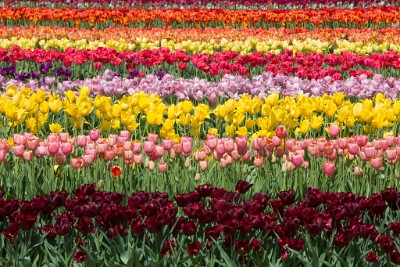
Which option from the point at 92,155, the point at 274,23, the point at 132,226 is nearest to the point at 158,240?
the point at 132,226

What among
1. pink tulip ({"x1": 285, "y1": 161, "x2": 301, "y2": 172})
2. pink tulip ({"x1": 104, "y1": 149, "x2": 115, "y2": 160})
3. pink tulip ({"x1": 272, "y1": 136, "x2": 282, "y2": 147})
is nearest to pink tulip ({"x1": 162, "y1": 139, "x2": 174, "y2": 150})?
pink tulip ({"x1": 104, "y1": 149, "x2": 115, "y2": 160})

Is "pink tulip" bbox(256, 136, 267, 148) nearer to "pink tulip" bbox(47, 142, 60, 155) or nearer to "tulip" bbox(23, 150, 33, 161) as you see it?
"pink tulip" bbox(47, 142, 60, 155)

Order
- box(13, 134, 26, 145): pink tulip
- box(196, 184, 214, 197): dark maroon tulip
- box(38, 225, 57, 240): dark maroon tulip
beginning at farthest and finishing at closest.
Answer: box(13, 134, 26, 145): pink tulip → box(196, 184, 214, 197): dark maroon tulip → box(38, 225, 57, 240): dark maroon tulip

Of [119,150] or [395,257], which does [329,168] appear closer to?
[395,257]

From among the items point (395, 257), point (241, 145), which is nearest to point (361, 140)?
point (241, 145)

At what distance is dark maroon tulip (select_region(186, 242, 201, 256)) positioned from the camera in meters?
3.65

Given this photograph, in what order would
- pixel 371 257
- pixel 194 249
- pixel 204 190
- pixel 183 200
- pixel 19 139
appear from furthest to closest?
1. pixel 19 139
2. pixel 204 190
3. pixel 183 200
4. pixel 194 249
5. pixel 371 257

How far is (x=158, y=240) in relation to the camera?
151 inches

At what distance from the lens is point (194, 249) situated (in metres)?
3.65

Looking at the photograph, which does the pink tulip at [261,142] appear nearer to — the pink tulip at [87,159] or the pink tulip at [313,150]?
the pink tulip at [313,150]

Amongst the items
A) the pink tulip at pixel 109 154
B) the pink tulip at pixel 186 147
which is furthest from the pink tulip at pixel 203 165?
the pink tulip at pixel 109 154

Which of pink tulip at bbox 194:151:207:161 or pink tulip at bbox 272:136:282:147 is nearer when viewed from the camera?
pink tulip at bbox 194:151:207:161

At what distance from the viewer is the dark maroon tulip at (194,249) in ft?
12.0

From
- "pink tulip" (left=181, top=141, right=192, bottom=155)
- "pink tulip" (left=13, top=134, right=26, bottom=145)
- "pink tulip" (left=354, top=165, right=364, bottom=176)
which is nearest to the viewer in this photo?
"pink tulip" (left=354, top=165, right=364, bottom=176)
